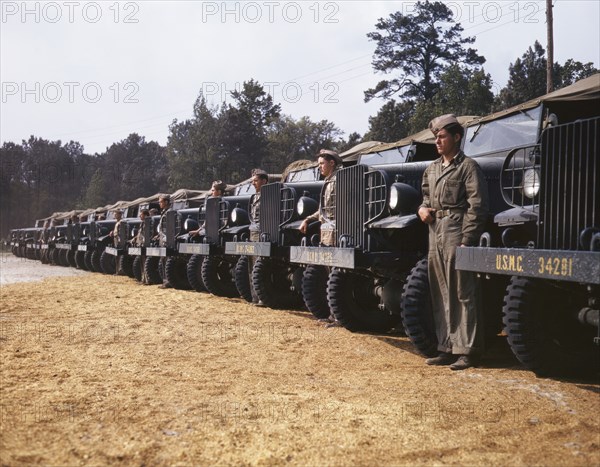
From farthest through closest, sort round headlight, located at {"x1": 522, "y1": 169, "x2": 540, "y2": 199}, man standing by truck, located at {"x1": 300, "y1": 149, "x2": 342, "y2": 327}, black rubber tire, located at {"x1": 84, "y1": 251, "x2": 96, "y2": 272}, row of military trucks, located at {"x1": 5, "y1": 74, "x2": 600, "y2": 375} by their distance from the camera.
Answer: black rubber tire, located at {"x1": 84, "y1": 251, "x2": 96, "y2": 272} < man standing by truck, located at {"x1": 300, "y1": 149, "x2": 342, "y2": 327} < round headlight, located at {"x1": 522, "y1": 169, "x2": 540, "y2": 199} < row of military trucks, located at {"x1": 5, "y1": 74, "x2": 600, "y2": 375}

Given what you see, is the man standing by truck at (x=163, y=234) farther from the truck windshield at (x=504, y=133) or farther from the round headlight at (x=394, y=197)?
the round headlight at (x=394, y=197)

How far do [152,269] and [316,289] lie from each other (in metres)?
6.89

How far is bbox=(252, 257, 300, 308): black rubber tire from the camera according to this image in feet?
29.3

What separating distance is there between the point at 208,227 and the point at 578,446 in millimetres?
8297

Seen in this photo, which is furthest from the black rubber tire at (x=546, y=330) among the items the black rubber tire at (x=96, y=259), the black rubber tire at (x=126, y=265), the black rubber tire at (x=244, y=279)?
the black rubber tire at (x=96, y=259)

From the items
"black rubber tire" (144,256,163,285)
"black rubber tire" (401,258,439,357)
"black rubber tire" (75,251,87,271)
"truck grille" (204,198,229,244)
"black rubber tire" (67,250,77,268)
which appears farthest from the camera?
"black rubber tire" (67,250,77,268)

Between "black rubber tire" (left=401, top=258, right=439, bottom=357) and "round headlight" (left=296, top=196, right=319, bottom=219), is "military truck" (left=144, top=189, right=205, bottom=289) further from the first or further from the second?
"black rubber tire" (left=401, top=258, right=439, bottom=357)

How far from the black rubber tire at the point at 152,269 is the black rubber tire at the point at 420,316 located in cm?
891

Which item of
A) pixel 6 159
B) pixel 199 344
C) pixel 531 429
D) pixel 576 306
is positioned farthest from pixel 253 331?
pixel 6 159

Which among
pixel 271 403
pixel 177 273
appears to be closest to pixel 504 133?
pixel 271 403

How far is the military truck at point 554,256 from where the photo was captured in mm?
4086

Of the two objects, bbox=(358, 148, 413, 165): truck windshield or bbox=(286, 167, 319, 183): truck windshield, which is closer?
bbox=(358, 148, 413, 165): truck windshield

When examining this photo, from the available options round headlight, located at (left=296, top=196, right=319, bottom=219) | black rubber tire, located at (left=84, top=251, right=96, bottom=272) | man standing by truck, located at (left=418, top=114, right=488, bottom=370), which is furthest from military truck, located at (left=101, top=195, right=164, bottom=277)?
man standing by truck, located at (left=418, top=114, right=488, bottom=370)

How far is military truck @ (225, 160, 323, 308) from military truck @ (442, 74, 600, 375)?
3.56 metres
